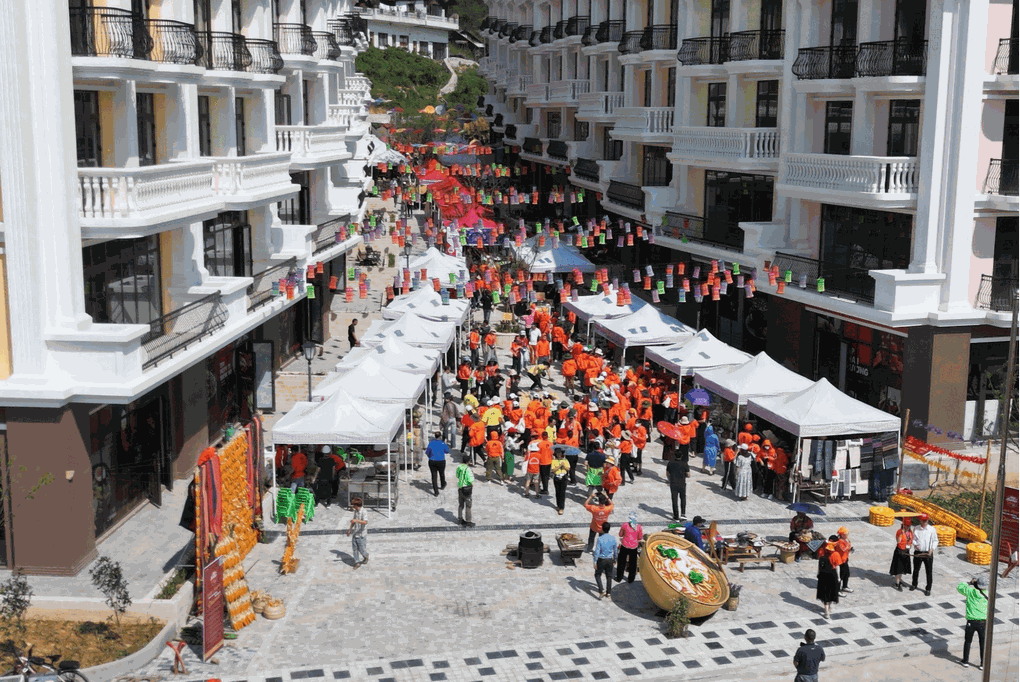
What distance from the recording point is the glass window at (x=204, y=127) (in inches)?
1059

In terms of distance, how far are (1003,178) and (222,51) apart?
20.2m

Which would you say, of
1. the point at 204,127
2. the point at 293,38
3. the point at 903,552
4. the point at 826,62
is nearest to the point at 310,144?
the point at 293,38

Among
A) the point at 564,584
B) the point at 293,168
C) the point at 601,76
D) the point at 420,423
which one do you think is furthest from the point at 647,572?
the point at 601,76

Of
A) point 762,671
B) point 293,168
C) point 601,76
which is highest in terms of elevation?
point 601,76

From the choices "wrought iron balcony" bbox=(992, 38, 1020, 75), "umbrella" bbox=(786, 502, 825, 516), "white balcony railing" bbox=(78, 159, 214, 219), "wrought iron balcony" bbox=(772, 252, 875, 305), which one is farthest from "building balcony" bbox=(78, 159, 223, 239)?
"wrought iron balcony" bbox=(992, 38, 1020, 75)

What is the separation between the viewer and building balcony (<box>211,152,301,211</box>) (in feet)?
83.5

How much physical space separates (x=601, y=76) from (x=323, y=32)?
2061 centimetres

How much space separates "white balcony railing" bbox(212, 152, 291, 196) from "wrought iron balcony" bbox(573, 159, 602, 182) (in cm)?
2425

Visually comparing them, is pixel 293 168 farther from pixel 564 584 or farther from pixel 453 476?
pixel 564 584

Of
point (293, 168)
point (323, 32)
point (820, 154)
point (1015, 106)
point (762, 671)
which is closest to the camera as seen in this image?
point (762, 671)

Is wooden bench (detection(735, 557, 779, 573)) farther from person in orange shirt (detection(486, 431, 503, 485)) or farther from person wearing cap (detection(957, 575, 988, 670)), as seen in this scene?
person in orange shirt (detection(486, 431, 503, 485))

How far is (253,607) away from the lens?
18.2 meters

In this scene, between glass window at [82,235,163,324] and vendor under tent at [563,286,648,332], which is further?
vendor under tent at [563,286,648,332]

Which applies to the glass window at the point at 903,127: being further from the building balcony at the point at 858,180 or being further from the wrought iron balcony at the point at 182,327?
the wrought iron balcony at the point at 182,327
